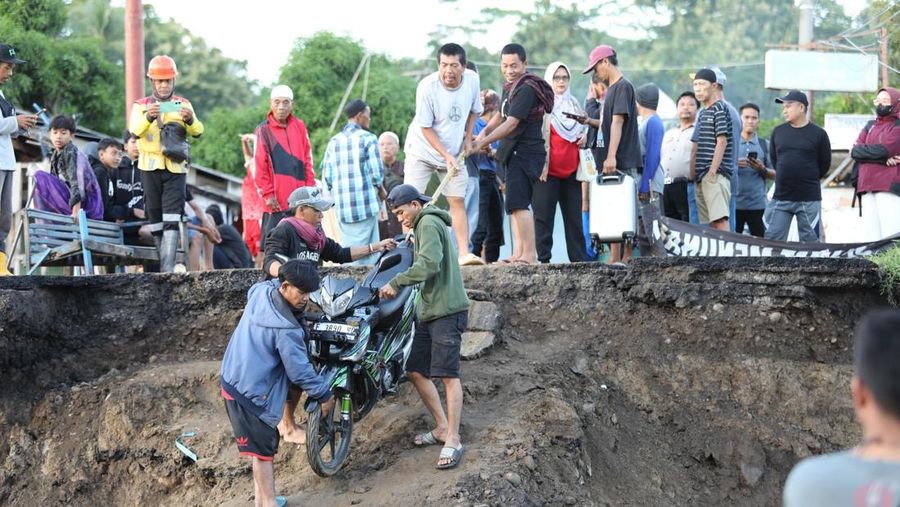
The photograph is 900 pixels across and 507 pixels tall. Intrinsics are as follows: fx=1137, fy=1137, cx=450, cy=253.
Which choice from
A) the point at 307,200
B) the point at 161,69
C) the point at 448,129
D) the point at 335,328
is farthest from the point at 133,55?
the point at 335,328

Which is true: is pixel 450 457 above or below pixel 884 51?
below

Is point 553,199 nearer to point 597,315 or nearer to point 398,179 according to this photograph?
point 597,315

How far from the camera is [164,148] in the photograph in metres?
9.86

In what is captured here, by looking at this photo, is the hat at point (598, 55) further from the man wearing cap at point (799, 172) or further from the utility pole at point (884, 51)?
the utility pole at point (884, 51)

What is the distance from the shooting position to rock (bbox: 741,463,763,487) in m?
7.68

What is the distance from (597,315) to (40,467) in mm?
4182

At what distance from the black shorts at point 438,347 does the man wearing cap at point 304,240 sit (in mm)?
714

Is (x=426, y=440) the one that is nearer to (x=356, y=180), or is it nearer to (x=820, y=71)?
(x=356, y=180)

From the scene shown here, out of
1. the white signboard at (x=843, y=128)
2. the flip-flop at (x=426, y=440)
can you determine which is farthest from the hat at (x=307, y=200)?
the white signboard at (x=843, y=128)

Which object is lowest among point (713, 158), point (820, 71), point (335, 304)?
point (335, 304)

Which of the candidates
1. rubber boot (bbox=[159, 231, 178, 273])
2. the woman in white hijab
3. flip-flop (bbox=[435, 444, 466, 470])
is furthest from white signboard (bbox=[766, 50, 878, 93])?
flip-flop (bbox=[435, 444, 466, 470])

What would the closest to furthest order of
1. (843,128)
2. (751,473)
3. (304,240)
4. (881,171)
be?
(304,240) → (751,473) → (881,171) → (843,128)

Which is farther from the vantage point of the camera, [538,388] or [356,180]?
[356,180]

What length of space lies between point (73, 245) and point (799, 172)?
6.27 metres
